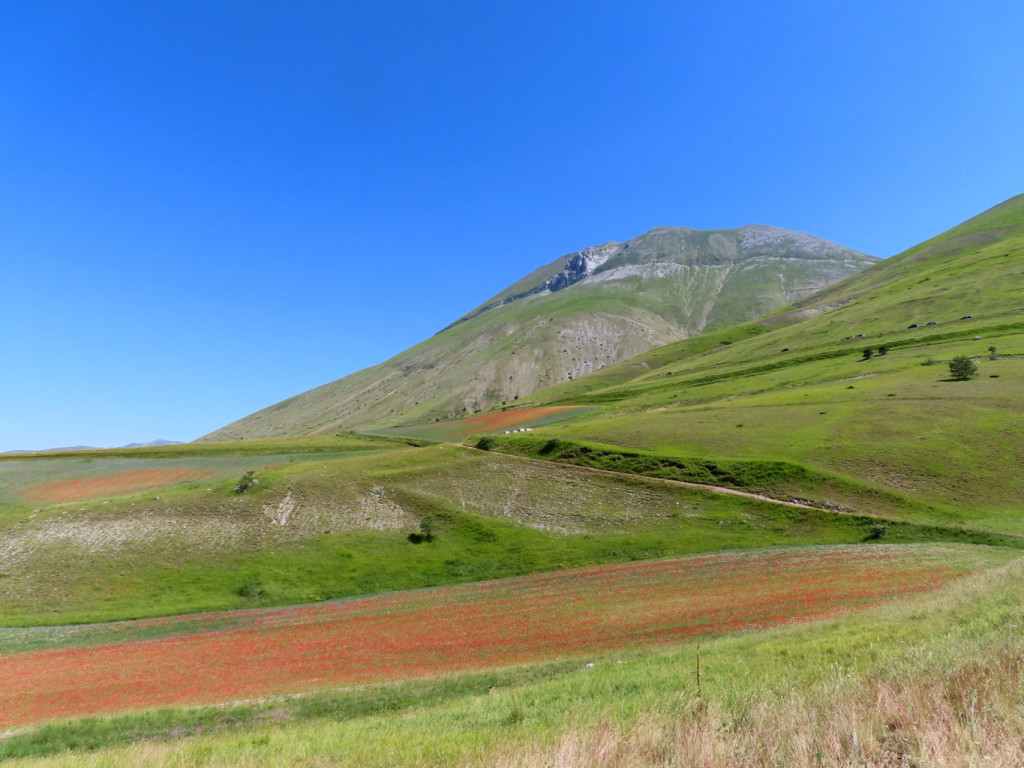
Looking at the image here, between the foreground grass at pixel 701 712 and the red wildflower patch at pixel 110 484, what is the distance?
219ft

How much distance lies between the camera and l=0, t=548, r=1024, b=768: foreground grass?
20.6ft

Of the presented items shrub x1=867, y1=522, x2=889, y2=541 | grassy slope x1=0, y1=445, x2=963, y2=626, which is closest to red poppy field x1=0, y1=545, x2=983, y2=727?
shrub x1=867, y1=522, x2=889, y2=541

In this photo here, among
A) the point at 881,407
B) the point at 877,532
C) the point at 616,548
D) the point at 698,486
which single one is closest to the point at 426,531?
the point at 616,548

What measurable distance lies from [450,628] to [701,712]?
2597 cm

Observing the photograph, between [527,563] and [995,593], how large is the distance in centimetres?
3585

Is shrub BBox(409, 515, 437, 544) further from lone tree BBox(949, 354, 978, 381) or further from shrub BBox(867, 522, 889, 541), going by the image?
lone tree BBox(949, 354, 978, 381)

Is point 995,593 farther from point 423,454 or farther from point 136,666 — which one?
point 423,454

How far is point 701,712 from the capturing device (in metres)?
8.37

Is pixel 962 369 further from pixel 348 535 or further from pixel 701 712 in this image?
pixel 348 535

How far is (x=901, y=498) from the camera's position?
4709 centimetres

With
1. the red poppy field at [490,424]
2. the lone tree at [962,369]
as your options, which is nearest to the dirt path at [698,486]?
the red poppy field at [490,424]

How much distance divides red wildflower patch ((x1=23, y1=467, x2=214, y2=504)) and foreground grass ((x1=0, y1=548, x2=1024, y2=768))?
66.8 meters

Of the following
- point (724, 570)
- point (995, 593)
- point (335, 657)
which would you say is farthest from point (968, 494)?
point (335, 657)

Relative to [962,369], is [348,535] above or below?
below
